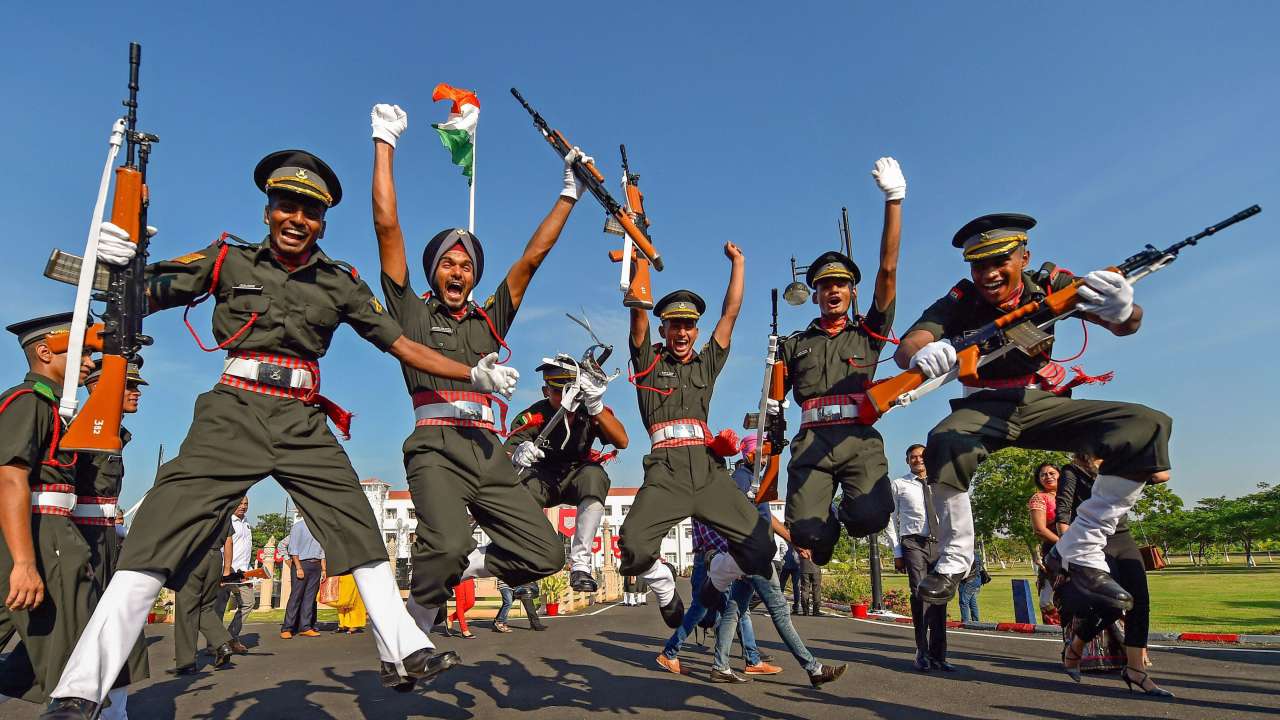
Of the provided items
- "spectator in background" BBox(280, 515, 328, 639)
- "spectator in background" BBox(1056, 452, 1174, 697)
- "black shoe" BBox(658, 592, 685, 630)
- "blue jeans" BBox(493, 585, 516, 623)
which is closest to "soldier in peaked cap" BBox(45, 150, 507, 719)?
"black shoe" BBox(658, 592, 685, 630)

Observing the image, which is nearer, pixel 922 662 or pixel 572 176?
pixel 572 176

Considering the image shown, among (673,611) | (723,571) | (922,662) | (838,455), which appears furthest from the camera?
(922,662)

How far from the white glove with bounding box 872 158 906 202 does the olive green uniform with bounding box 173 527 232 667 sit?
245 inches

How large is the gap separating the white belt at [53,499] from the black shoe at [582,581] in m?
3.89

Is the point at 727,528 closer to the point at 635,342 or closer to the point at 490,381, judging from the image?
the point at 635,342

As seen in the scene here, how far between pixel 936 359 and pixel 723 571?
3.09m

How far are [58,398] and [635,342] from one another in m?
4.34

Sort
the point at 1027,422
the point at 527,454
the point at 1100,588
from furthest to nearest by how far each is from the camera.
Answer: the point at 527,454
the point at 1027,422
the point at 1100,588

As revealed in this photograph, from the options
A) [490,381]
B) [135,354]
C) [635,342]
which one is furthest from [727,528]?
[135,354]

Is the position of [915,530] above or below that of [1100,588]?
above

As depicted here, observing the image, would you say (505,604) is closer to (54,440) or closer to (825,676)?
(825,676)

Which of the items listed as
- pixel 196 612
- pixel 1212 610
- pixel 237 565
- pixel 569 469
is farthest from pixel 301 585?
pixel 1212 610

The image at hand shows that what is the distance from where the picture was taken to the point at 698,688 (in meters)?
7.25

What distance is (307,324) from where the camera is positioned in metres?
4.33
